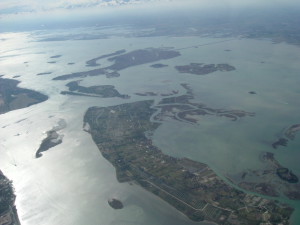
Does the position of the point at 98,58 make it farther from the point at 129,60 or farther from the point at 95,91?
the point at 95,91

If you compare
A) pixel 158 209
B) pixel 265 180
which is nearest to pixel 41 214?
pixel 158 209

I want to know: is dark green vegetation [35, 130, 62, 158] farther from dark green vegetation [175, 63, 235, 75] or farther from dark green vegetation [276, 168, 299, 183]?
dark green vegetation [175, 63, 235, 75]

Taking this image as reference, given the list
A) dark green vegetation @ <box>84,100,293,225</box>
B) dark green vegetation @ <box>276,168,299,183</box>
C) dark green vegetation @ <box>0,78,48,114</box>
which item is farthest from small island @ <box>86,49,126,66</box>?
dark green vegetation @ <box>276,168,299,183</box>

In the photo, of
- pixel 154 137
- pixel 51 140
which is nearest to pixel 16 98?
pixel 51 140

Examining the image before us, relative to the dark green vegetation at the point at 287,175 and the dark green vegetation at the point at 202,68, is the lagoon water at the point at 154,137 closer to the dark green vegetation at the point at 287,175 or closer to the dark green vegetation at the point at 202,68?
the dark green vegetation at the point at 287,175

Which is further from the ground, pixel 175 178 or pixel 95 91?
Result: pixel 175 178
